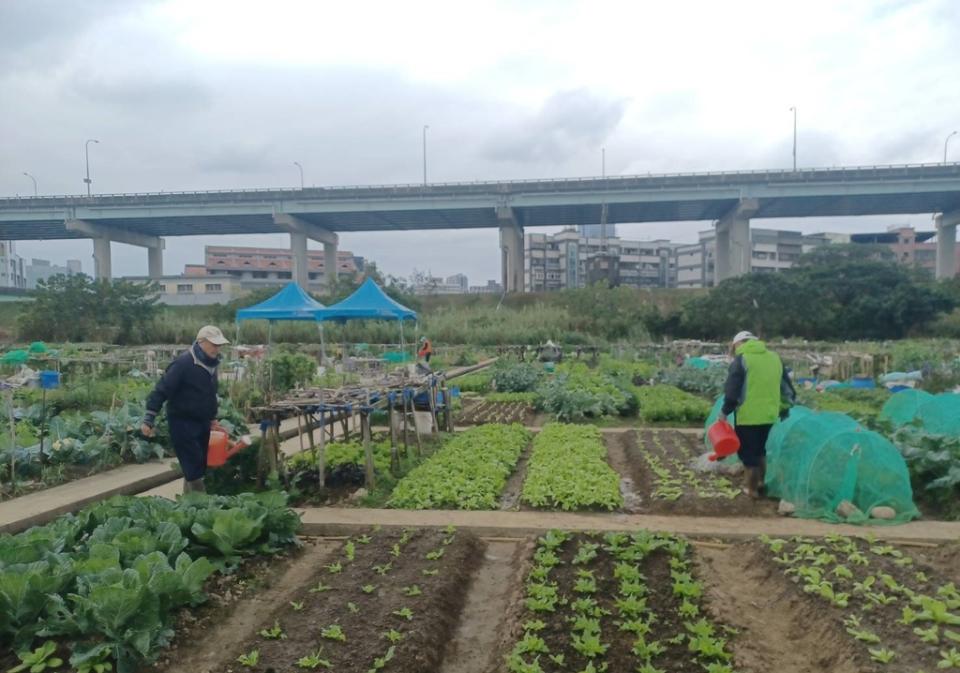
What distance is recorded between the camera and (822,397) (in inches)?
611

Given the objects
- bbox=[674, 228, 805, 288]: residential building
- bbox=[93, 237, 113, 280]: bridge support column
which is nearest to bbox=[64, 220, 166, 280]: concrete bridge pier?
bbox=[93, 237, 113, 280]: bridge support column

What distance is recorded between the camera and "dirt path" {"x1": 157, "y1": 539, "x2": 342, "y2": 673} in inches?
166

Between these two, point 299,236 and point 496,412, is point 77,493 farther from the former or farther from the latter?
point 299,236

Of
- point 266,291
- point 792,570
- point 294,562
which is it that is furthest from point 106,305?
point 792,570

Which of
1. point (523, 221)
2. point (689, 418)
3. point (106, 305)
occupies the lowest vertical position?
point (689, 418)

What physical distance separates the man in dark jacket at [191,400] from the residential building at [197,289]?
188 ft

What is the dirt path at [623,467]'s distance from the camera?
8093 millimetres

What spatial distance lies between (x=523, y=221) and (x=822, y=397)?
46.5 m

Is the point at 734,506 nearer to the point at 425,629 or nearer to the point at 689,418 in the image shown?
the point at 425,629

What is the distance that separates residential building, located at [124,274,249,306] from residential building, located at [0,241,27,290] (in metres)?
39.0

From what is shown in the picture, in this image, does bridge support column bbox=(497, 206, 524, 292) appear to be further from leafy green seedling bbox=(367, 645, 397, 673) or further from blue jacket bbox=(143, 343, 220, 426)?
leafy green seedling bbox=(367, 645, 397, 673)

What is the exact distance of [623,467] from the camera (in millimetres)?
9977

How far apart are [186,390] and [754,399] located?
592cm

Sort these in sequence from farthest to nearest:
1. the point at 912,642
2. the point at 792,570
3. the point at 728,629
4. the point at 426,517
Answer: the point at 426,517, the point at 792,570, the point at 728,629, the point at 912,642
